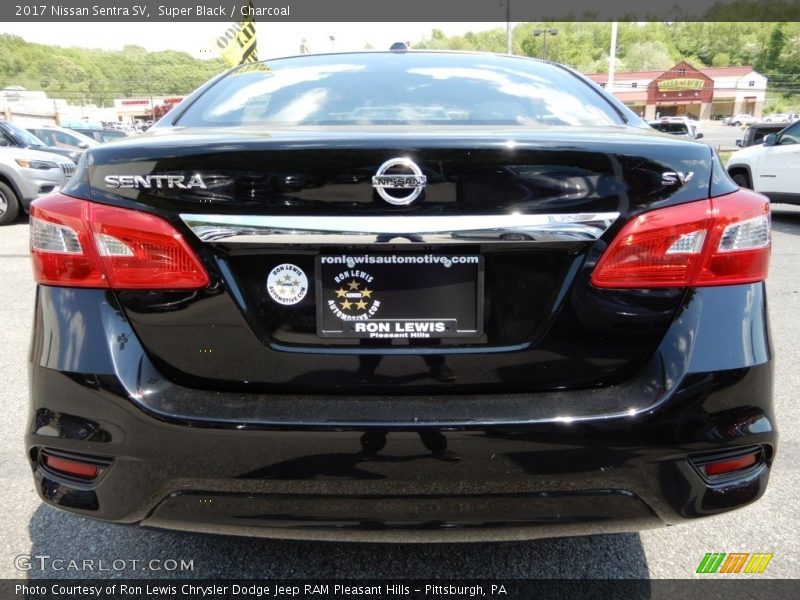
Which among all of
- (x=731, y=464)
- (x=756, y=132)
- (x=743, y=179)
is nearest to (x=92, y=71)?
(x=756, y=132)

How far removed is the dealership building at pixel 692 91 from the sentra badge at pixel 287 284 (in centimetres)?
8093

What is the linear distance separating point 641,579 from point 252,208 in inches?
65.3

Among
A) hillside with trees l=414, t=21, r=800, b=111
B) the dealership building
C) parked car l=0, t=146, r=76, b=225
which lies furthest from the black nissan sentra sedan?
hillside with trees l=414, t=21, r=800, b=111

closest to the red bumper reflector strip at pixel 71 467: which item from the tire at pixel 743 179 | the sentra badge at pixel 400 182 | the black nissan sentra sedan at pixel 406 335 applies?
the black nissan sentra sedan at pixel 406 335

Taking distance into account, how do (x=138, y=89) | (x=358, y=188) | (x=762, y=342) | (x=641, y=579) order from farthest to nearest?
(x=138, y=89), (x=641, y=579), (x=762, y=342), (x=358, y=188)

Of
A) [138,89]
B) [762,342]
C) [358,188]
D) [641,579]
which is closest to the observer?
[358,188]

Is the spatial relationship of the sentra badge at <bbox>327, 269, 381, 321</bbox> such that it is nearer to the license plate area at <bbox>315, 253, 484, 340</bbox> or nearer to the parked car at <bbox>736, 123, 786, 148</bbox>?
the license plate area at <bbox>315, 253, 484, 340</bbox>

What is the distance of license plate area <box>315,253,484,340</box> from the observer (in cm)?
141

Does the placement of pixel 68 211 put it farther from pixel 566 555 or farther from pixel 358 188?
pixel 566 555

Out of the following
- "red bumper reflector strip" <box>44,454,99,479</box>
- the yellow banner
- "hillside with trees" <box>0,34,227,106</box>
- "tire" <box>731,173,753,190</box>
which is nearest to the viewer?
"red bumper reflector strip" <box>44,454,99,479</box>

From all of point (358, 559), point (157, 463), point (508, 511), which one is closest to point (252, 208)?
point (157, 463)

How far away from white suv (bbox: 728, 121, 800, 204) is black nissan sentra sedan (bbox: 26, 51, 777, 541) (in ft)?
29.5

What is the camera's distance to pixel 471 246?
140cm

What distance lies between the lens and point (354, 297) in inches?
56.2
